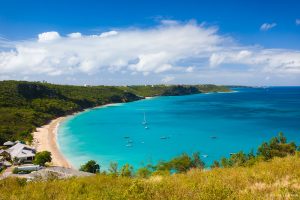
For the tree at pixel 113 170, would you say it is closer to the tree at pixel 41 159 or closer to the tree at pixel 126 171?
the tree at pixel 126 171

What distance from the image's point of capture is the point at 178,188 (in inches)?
278

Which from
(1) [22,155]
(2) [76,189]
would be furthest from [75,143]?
(2) [76,189]

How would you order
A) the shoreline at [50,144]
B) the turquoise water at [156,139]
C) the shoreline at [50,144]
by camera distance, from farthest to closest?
the turquoise water at [156,139], the shoreline at [50,144], the shoreline at [50,144]

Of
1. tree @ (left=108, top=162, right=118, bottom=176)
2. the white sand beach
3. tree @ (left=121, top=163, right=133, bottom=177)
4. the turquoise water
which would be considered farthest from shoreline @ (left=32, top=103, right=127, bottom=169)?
tree @ (left=121, top=163, right=133, bottom=177)

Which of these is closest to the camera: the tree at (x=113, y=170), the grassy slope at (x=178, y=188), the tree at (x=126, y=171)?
the grassy slope at (x=178, y=188)

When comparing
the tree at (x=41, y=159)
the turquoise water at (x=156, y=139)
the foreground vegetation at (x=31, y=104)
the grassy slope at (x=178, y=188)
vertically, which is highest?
the grassy slope at (x=178, y=188)

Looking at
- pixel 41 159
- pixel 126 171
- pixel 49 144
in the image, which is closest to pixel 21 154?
pixel 41 159

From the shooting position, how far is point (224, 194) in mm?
6035

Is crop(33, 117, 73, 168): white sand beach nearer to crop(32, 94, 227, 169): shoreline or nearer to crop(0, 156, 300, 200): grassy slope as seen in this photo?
crop(32, 94, 227, 169): shoreline

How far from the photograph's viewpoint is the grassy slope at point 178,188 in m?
6.37

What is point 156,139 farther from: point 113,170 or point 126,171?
point 126,171

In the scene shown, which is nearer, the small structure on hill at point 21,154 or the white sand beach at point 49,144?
the small structure on hill at point 21,154

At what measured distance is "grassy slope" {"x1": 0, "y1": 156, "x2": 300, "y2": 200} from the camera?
637cm

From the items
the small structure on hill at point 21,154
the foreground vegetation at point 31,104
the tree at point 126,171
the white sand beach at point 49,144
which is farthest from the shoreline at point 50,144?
the tree at point 126,171
